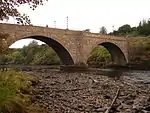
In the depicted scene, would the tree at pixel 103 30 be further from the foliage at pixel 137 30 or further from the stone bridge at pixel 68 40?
the stone bridge at pixel 68 40

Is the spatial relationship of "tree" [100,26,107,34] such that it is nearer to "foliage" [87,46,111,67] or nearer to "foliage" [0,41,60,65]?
"foliage" [0,41,60,65]

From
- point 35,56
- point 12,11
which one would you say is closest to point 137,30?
point 35,56

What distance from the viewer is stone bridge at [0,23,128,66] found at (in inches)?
1724

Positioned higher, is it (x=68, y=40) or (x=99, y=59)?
(x=68, y=40)

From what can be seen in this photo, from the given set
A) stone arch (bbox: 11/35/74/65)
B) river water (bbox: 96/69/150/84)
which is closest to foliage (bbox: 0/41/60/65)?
stone arch (bbox: 11/35/74/65)

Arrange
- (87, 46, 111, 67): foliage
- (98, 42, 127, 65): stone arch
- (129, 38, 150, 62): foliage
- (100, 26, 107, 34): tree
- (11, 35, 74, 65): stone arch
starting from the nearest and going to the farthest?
(11, 35, 74, 65): stone arch, (129, 38, 150, 62): foliage, (98, 42, 127, 65): stone arch, (87, 46, 111, 67): foliage, (100, 26, 107, 34): tree

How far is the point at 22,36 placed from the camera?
144ft

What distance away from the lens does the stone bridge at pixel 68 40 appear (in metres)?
43.8

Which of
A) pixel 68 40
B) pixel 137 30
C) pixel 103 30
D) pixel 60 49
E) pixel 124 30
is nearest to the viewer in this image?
pixel 68 40

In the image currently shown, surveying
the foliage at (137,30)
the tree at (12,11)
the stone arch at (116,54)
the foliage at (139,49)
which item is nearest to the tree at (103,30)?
the foliage at (137,30)

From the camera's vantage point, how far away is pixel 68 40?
179ft

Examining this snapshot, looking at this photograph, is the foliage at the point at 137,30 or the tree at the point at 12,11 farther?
the foliage at the point at 137,30

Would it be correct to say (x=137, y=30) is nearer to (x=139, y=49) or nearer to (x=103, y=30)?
(x=139, y=49)

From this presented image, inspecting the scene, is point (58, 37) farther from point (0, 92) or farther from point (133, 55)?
point (0, 92)
